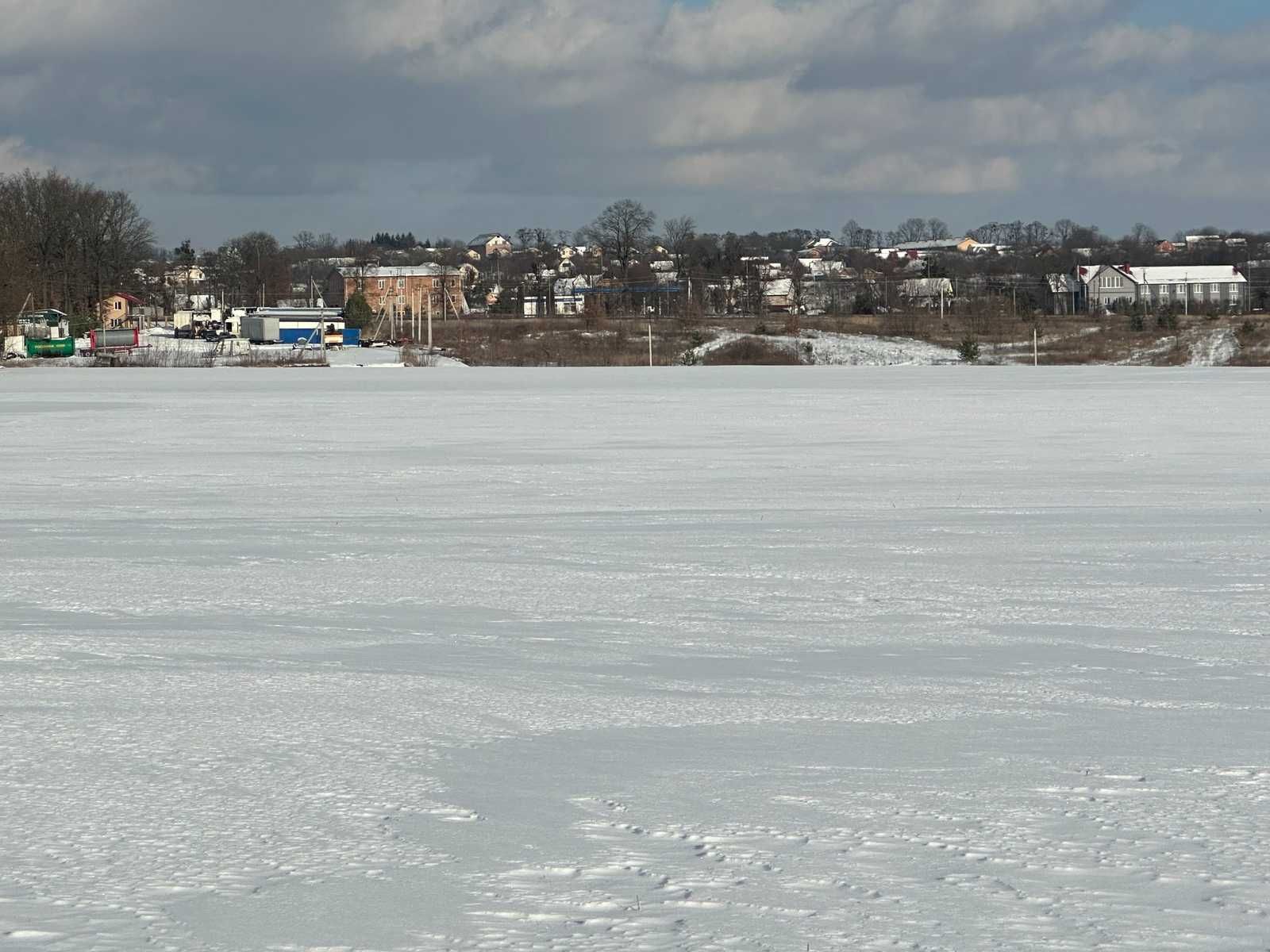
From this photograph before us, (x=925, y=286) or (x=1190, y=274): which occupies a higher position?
(x=1190, y=274)

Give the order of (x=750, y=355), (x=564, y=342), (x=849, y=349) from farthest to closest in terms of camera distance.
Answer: (x=564, y=342) < (x=849, y=349) < (x=750, y=355)

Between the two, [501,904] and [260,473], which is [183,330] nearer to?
[260,473]

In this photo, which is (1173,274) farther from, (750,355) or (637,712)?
(637,712)

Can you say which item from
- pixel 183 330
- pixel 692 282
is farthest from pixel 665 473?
pixel 183 330

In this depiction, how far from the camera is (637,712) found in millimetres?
6262

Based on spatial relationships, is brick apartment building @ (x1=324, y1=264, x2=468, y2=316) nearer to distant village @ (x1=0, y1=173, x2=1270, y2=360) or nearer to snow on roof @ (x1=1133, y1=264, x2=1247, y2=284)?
distant village @ (x1=0, y1=173, x2=1270, y2=360)

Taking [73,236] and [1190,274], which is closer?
[73,236]

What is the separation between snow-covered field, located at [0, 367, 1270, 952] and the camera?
4199 mm

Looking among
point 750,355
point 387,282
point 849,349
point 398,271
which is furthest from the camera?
point 387,282

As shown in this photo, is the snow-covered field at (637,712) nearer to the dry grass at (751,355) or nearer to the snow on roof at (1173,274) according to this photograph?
the dry grass at (751,355)

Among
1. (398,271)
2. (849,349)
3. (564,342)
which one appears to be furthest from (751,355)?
(398,271)

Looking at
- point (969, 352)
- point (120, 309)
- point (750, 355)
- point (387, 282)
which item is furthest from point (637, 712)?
point (387, 282)

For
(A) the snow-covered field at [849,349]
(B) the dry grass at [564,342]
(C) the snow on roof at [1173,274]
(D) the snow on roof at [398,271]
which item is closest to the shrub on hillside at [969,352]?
(A) the snow-covered field at [849,349]

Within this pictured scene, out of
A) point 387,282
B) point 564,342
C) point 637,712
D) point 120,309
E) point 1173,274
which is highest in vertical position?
point 387,282
